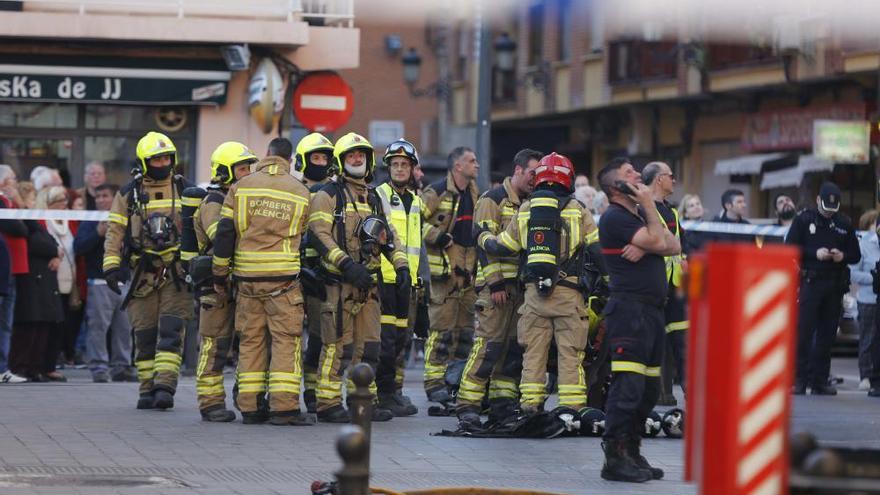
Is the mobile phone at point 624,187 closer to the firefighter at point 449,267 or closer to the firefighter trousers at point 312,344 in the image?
the firefighter trousers at point 312,344

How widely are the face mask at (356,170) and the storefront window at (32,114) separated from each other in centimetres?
999

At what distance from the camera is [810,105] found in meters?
30.2

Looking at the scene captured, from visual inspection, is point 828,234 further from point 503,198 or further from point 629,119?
point 629,119

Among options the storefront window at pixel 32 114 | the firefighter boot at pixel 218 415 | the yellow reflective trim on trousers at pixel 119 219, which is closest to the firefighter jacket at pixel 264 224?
the firefighter boot at pixel 218 415

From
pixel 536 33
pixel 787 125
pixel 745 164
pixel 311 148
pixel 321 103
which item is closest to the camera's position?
pixel 311 148

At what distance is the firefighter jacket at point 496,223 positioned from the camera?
12.6m

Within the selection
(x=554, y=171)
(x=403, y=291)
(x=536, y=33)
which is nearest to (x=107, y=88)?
(x=403, y=291)

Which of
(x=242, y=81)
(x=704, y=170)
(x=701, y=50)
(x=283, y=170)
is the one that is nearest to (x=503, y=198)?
(x=283, y=170)

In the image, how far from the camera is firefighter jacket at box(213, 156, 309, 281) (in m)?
11.9

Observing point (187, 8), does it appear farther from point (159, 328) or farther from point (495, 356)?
point (495, 356)

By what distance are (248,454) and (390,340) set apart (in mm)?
2569

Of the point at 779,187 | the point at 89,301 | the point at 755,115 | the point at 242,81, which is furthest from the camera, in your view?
the point at 755,115

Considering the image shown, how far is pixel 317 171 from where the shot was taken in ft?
42.5

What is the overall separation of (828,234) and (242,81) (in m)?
8.51
